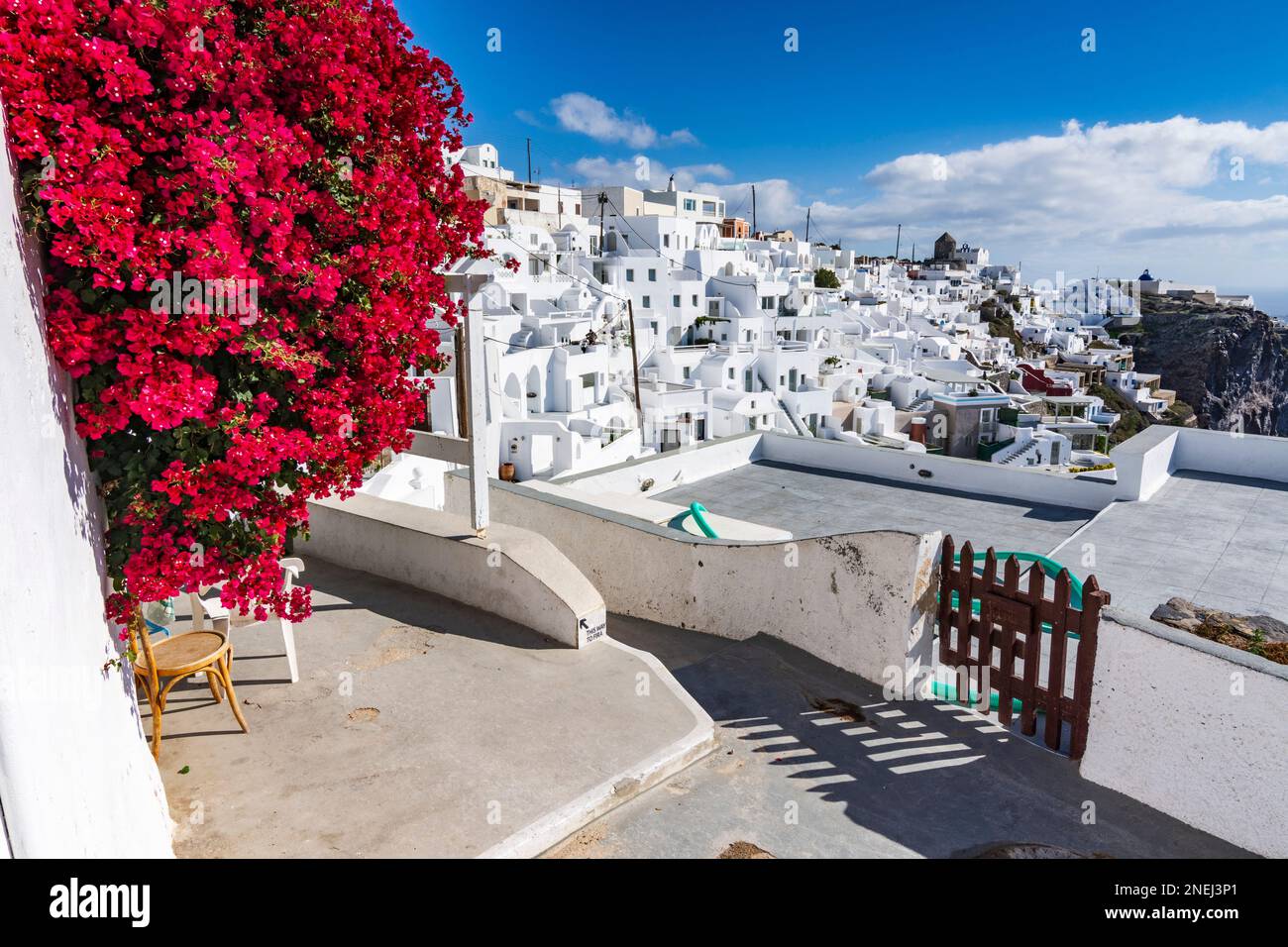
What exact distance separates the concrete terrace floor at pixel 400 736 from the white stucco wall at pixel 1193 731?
255cm

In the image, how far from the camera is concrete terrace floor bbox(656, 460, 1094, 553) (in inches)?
427

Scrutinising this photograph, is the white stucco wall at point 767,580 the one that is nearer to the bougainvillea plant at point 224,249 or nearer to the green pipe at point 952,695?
the green pipe at point 952,695

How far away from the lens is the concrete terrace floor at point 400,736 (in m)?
4.08

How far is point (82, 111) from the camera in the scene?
2.74 m

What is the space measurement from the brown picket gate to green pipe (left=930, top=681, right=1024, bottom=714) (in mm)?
161

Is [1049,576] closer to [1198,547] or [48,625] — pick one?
[1198,547]

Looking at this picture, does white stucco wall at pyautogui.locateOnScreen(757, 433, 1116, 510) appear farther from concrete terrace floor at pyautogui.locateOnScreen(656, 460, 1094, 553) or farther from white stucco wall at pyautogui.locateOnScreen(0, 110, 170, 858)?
white stucco wall at pyautogui.locateOnScreen(0, 110, 170, 858)

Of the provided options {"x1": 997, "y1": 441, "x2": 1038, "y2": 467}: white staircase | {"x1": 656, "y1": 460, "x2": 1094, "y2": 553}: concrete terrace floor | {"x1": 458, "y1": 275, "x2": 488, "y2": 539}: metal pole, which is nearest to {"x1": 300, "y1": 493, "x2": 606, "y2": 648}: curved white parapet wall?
{"x1": 458, "y1": 275, "x2": 488, "y2": 539}: metal pole

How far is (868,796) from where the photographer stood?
4738 millimetres

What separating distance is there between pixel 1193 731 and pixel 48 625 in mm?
5391

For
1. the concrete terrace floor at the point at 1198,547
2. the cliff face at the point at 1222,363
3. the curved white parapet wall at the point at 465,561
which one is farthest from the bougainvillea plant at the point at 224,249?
the cliff face at the point at 1222,363
